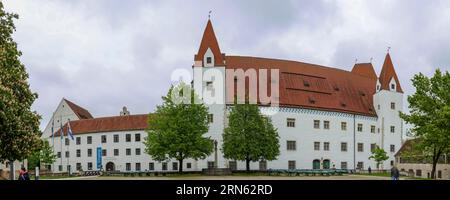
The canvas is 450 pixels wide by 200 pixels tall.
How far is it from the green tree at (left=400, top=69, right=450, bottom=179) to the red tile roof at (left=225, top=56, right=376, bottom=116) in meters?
29.5

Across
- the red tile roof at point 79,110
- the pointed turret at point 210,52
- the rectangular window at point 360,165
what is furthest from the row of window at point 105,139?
the rectangular window at point 360,165

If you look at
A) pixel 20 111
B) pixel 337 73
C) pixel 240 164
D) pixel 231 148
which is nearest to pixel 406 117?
pixel 231 148

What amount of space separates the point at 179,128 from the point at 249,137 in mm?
9618

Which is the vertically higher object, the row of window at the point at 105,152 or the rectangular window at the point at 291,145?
the rectangular window at the point at 291,145

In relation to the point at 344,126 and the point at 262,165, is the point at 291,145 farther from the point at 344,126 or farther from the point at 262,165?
the point at 344,126

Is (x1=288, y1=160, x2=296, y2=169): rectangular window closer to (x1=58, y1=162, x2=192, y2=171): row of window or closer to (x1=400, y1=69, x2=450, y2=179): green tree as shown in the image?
(x1=58, y1=162, x2=192, y2=171): row of window

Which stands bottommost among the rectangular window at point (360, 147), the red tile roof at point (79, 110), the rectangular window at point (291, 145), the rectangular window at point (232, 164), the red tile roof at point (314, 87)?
the rectangular window at point (232, 164)

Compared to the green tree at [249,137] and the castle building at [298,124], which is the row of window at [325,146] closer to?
the castle building at [298,124]

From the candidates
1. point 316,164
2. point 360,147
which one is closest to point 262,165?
point 316,164

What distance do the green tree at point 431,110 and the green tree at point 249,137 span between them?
20747 millimetres

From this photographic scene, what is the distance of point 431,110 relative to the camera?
4528 cm

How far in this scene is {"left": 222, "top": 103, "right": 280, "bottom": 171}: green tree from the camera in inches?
2502

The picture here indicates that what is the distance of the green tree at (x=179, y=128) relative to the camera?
59.4 meters
